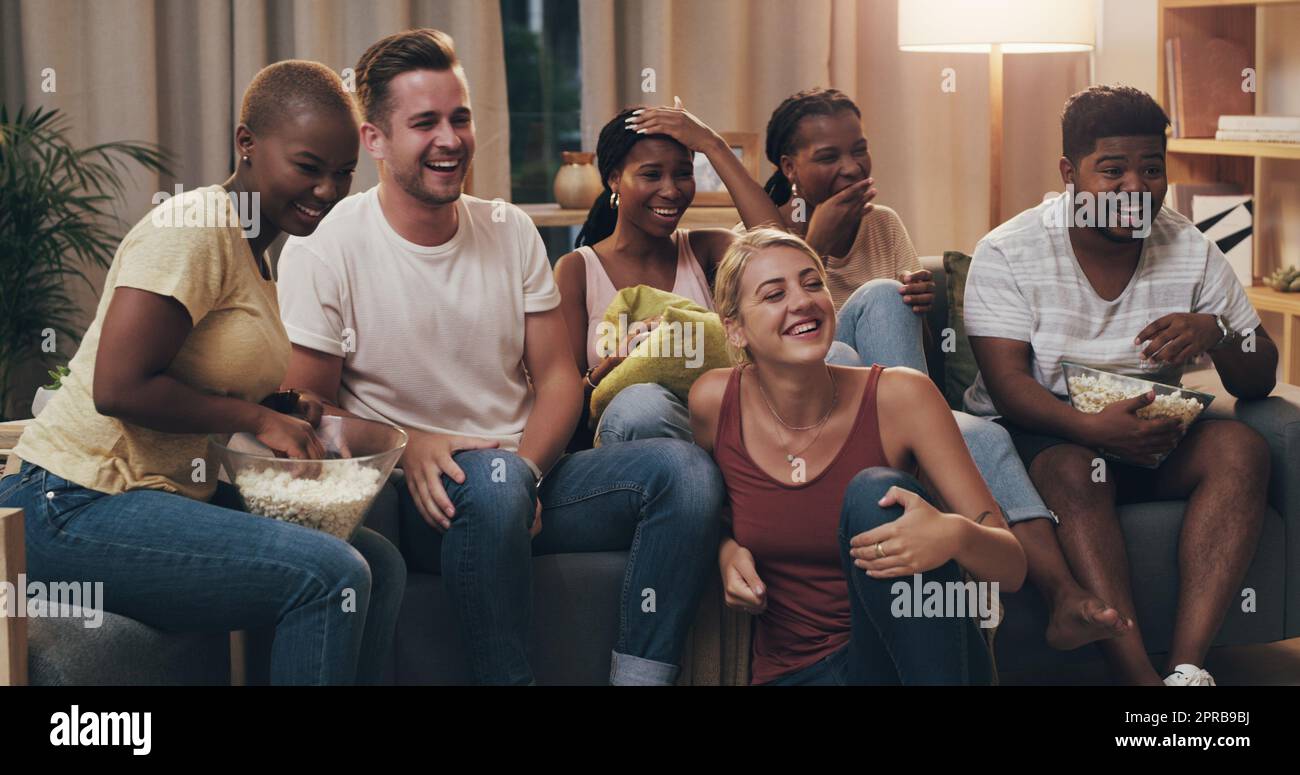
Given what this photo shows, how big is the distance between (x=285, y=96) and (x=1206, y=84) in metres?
2.84

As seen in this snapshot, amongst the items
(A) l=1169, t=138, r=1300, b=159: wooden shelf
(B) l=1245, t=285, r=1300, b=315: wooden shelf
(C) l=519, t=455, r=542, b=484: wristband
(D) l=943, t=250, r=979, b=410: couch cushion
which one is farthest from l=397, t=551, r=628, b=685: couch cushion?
(A) l=1169, t=138, r=1300, b=159: wooden shelf

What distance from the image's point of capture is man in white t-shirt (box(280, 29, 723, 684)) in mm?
1892

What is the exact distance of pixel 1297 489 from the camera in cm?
223

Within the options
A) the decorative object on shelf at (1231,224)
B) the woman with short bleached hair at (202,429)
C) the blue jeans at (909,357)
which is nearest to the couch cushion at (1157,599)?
the blue jeans at (909,357)

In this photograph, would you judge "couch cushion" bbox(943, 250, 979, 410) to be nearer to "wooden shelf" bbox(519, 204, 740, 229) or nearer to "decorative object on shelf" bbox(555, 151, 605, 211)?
"wooden shelf" bbox(519, 204, 740, 229)

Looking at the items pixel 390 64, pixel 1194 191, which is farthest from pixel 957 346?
pixel 1194 191

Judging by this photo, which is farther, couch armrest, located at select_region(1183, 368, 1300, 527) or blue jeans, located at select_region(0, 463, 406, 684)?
couch armrest, located at select_region(1183, 368, 1300, 527)

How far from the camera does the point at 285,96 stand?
68.6 inches

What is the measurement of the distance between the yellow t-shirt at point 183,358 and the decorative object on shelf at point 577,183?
2.19 m

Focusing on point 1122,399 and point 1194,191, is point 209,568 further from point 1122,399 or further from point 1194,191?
point 1194,191

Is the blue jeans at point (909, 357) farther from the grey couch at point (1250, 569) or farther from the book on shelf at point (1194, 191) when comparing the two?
the book on shelf at point (1194, 191)

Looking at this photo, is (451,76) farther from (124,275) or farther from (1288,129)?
(1288,129)
